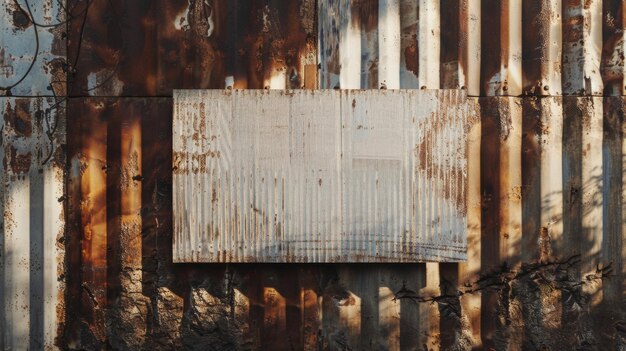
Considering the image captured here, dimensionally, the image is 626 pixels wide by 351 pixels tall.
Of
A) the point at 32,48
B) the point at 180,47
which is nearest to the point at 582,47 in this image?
the point at 180,47

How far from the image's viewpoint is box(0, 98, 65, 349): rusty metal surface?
3.23m

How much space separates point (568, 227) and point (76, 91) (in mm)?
3555

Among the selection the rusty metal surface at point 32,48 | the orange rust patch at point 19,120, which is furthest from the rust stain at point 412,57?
the orange rust patch at point 19,120

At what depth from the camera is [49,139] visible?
10.7ft

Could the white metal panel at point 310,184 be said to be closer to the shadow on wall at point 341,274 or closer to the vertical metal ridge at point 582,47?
the shadow on wall at point 341,274

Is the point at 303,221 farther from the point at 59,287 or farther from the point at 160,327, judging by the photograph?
the point at 59,287

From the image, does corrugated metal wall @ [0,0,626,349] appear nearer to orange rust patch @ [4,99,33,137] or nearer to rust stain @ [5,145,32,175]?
orange rust patch @ [4,99,33,137]

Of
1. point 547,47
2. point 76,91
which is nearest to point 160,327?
point 76,91

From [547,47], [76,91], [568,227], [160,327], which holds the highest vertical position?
[547,47]

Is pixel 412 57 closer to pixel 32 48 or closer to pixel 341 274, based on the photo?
pixel 341 274

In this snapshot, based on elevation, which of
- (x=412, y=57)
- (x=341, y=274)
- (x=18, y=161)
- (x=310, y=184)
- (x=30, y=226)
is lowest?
(x=341, y=274)

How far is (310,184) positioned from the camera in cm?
319

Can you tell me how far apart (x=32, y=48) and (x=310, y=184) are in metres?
2.14

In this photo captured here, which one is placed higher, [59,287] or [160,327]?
[59,287]
